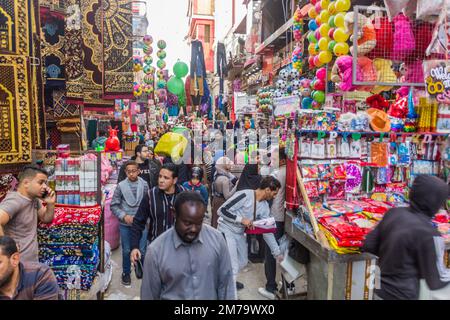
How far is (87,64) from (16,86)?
2.40 m

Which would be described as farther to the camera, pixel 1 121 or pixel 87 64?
pixel 87 64

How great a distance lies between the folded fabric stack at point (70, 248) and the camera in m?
3.76

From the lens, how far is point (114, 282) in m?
4.95

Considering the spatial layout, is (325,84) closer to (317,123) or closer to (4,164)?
(317,123)

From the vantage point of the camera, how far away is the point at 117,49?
19.9 feet

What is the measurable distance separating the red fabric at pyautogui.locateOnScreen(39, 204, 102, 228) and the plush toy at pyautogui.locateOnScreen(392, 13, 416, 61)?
4.14 metres

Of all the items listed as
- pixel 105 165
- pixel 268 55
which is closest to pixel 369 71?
pixel 105 165

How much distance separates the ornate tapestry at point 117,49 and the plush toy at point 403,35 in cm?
405

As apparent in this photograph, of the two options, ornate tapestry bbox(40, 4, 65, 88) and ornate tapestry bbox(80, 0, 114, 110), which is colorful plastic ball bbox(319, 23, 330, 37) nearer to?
ornate tapestry bbox(80, 0, 114, 110)

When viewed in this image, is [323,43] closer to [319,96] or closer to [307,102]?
[319,96]

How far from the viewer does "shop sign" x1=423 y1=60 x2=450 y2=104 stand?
4.00 metres

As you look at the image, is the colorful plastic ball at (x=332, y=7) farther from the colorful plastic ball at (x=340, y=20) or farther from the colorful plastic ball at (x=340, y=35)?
the colorful plastic ball at (x=340, y=35)

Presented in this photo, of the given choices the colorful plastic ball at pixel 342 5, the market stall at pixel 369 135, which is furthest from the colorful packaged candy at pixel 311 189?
the colorful plastic ball at pixel 342 5

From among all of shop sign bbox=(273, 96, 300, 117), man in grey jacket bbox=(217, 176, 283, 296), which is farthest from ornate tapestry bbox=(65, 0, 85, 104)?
shop sign bbox=(273, 96, 300, 117)
